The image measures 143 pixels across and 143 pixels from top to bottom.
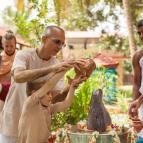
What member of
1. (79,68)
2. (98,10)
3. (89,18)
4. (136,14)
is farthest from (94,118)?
(89,18)

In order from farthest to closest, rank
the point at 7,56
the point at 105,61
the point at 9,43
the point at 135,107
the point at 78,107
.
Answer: the point at 105,61 < the point at 78,107 < the point at 7,56 < the point at 9,43 < the point at 135,107

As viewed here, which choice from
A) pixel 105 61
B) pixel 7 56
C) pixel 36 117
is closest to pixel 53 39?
pixel 36 117

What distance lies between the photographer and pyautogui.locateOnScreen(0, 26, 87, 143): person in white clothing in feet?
8.25

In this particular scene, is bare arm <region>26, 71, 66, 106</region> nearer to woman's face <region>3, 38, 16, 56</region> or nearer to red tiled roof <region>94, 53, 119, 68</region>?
woman's face <region>3, 38, 16, 56</region>

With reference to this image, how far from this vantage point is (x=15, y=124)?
117 inches

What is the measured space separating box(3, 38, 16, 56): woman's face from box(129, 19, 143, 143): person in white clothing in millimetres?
1352

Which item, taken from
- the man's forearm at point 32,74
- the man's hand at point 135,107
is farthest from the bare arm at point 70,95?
the man's hand at point 135,107

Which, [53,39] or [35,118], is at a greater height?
[53,39]

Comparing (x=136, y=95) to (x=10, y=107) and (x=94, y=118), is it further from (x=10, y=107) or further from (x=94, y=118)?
(x=10, y=107)

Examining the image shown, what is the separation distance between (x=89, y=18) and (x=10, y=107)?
53.5 feet

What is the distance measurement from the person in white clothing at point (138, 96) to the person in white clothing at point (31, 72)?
0.49 meters

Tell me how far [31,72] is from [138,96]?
0.91 metres

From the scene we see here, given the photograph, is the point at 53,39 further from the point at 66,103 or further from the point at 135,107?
the point at 135,107

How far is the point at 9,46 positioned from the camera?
382 centimetres
